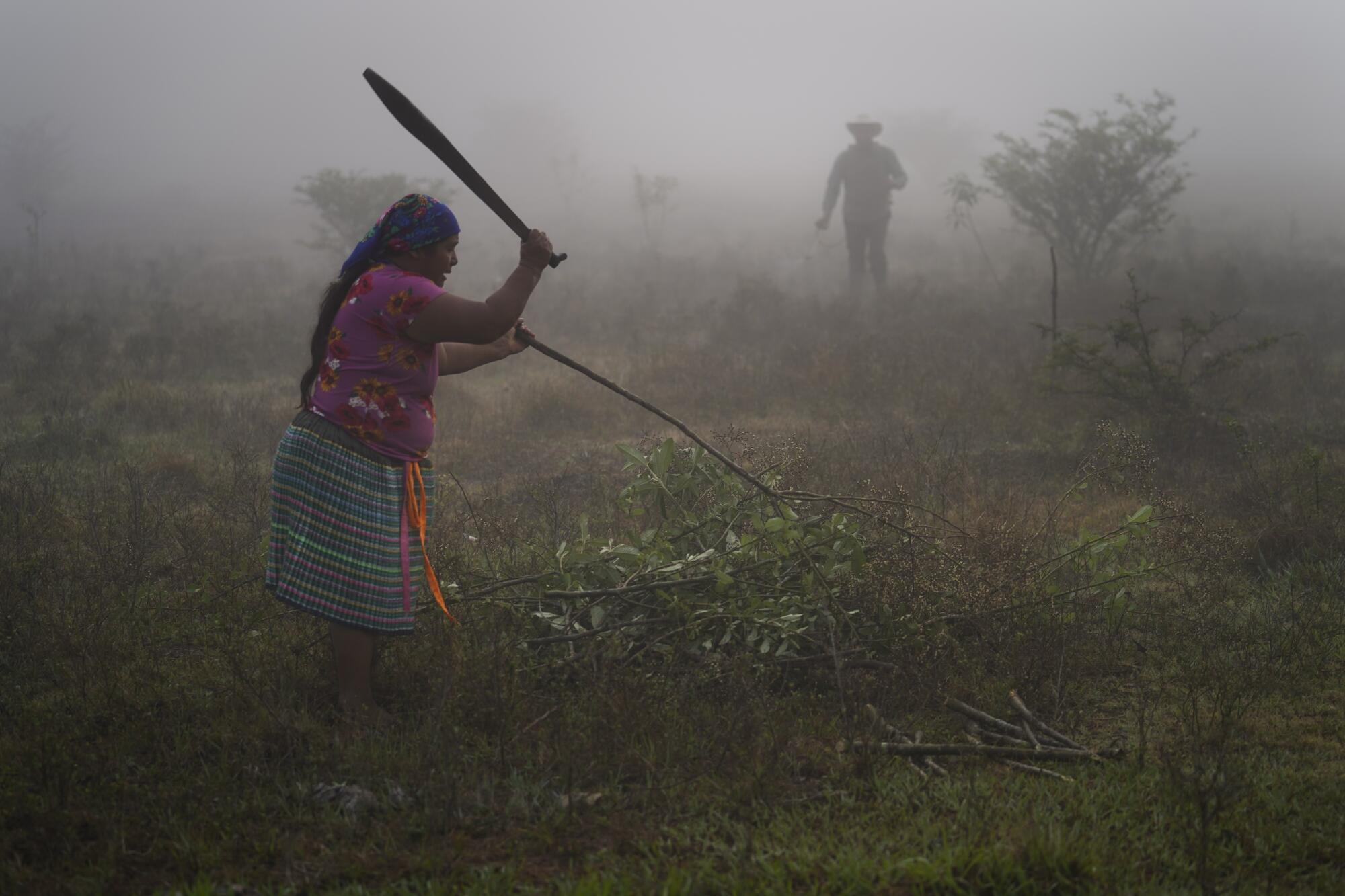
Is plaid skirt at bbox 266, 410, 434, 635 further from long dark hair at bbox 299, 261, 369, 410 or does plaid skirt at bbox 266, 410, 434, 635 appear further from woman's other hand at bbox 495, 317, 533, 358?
woman's other hand at bbox 495, 317, 533, 358

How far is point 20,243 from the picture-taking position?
2344 centimetres

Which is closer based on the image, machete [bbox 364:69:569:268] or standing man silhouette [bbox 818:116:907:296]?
machete [bbox 364:69:569:268]

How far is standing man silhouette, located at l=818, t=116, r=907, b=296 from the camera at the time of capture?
12.6 meters

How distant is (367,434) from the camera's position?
119 inches

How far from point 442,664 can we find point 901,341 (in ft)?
25.1

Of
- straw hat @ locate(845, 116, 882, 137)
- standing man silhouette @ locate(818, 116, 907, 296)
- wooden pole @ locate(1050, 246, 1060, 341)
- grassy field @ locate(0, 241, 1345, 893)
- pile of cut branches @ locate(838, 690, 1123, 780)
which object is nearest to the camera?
grassy field @ locate(0, 241, 1345, 893)

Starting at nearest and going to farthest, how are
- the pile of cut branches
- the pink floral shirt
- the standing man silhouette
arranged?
the pile of cut branches → the pink floral shirt → the standing man silhouette

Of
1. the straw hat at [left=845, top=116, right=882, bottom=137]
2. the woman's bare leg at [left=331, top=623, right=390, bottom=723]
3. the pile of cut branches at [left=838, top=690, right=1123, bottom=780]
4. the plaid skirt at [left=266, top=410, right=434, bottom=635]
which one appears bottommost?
the pile of cut branches at [left=838, top=690, right=1123, bottom=780]

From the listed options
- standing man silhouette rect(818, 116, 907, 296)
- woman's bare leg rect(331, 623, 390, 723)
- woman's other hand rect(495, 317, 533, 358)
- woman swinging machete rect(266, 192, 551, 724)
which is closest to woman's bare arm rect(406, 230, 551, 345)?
woman swinging machete rect(266, 192, 551, 724)

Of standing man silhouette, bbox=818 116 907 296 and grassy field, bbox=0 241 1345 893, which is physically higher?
standing man silhouette, bbox=818 116 907 296

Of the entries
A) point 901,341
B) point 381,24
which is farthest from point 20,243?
point 381,24

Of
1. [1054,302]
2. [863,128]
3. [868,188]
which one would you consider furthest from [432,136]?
[863,128]

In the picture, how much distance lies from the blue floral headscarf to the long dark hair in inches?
1.5

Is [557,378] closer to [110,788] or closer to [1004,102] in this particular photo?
[110,788]
